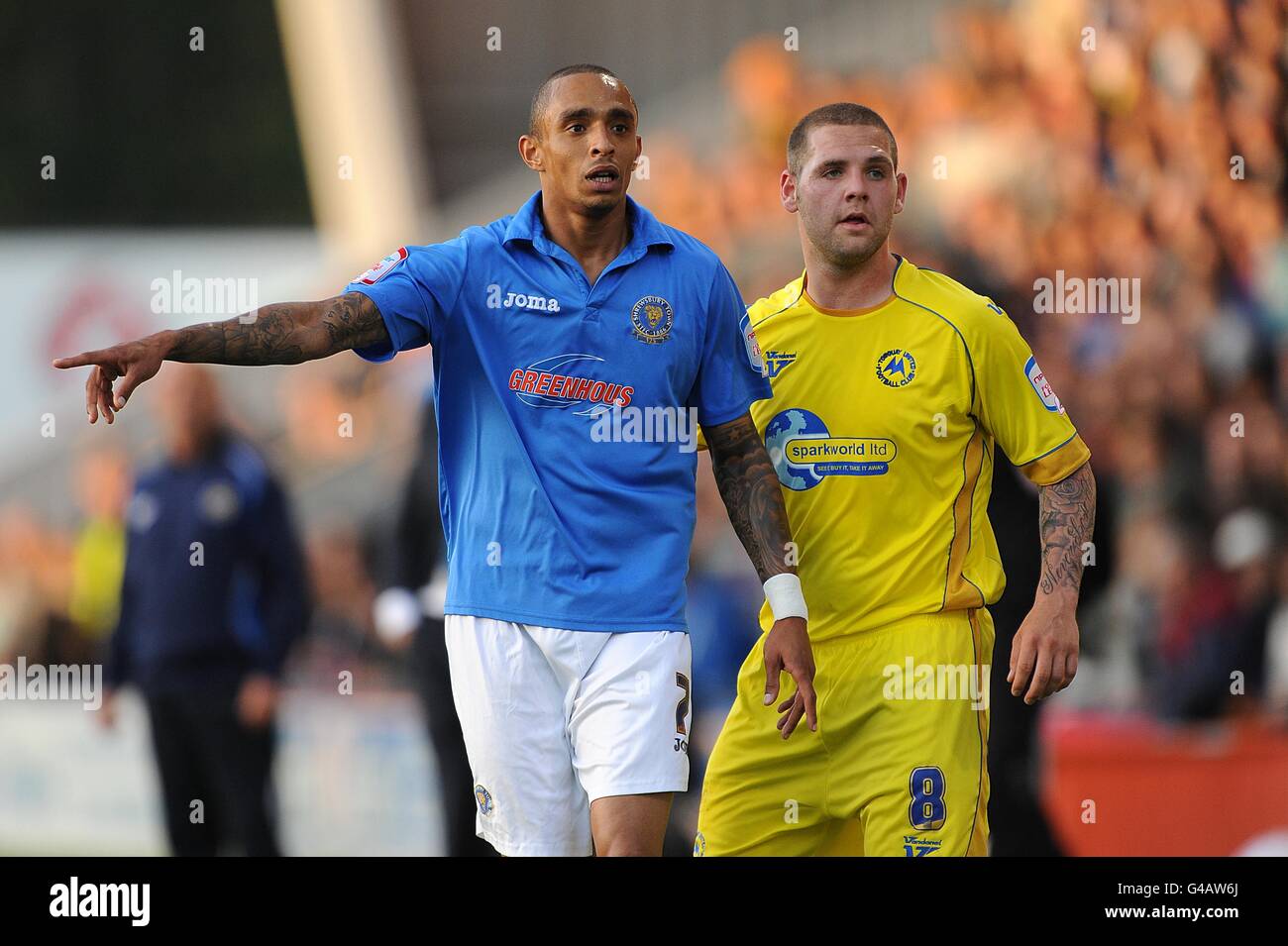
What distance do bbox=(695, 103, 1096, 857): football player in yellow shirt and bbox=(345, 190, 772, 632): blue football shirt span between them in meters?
0.40

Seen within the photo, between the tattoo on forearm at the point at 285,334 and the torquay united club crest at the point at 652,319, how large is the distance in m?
0.61

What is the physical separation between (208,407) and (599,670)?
3.59m

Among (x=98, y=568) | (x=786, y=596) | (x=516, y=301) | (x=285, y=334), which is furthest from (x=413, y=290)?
(x=98, y=568)

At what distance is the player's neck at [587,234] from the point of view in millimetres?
4402

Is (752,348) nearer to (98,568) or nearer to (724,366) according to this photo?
(724,366)

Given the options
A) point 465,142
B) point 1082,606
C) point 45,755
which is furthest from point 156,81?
point 1082,606

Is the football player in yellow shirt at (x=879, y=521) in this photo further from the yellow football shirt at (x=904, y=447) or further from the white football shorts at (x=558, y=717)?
the white football shorts at (x=558, y=717)

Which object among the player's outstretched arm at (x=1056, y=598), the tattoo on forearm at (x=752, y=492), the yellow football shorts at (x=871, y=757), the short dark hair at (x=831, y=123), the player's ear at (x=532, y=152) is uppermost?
the short dark hair at (x=831, y=123)

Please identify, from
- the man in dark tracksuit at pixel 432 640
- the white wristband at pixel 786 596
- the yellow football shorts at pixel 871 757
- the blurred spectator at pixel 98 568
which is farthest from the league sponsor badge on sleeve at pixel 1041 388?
the blurred spectator at pixel 98 568

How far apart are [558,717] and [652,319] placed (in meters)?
0.97

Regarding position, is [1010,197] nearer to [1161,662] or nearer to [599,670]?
[1161,662]

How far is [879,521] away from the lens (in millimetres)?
4613

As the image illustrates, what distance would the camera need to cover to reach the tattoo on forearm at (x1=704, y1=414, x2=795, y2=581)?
4.46m
